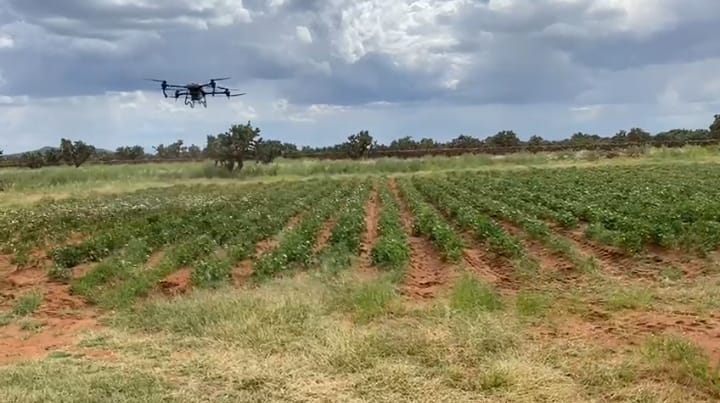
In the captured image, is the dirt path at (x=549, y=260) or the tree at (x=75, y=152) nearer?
the dirt path at (x=549, y=260)

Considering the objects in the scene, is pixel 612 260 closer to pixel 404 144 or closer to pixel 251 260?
pixel 251 260

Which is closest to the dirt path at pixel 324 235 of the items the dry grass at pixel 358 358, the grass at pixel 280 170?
the dry grass at pixel 358 358

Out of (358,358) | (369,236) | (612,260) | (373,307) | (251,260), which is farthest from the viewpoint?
(369,236)

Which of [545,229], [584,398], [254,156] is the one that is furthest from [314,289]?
[254,156]

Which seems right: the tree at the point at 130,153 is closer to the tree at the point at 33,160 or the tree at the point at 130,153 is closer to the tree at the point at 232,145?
the tree at the point at 33,160

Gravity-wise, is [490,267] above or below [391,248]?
below

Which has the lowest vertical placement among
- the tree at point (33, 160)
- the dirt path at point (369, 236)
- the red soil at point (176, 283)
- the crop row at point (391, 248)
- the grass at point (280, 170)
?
the red soil at point (176, 283)

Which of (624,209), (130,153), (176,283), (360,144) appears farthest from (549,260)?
(130,153)

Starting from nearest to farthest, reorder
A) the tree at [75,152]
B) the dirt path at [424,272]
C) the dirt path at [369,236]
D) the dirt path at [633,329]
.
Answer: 1. the dirt path at [633,329]
2. the dirt path at [424,272]
3. the dirt path at [369,236]
4. the tree at [75,152]
